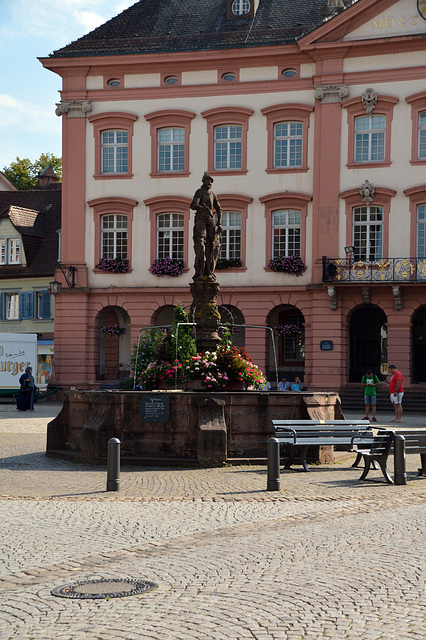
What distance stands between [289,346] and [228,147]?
29.4ft

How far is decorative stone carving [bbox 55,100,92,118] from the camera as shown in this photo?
131 feet

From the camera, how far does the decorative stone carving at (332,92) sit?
122 feet

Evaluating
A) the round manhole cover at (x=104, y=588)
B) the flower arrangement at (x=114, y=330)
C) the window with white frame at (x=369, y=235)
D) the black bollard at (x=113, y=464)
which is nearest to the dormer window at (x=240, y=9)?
the window with white frame at (x=369, y=235)

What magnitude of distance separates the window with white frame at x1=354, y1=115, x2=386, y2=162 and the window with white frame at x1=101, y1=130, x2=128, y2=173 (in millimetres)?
9708

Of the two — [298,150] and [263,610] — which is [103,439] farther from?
[298,150]

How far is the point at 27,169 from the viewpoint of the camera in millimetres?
66875

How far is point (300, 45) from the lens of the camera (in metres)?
37.1

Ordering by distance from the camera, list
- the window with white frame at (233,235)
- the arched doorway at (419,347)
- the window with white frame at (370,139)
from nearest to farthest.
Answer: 1. the window with white frame at (370,139)
2. the window with white frame at (233,235)
3. the arched doorway at (419,347)

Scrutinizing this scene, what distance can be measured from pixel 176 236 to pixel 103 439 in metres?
24.8

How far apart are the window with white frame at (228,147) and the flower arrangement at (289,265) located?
14.2ft

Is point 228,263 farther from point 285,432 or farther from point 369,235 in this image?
point 285,432

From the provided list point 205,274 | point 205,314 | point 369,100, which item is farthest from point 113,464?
point 369,100

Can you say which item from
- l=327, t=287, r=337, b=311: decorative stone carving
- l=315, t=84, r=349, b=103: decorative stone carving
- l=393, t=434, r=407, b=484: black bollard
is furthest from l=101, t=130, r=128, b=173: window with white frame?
l=393, t=434, r=407, b=484: black bollard

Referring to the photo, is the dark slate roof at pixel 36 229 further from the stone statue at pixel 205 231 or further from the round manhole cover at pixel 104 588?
the round manhole cover at pixel 104 588
